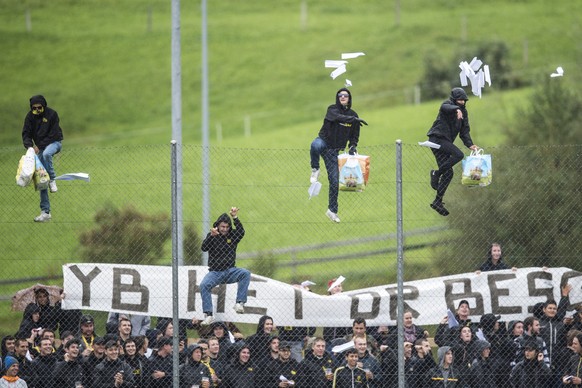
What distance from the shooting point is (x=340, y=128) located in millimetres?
15391

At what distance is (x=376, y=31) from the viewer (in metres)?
56.0

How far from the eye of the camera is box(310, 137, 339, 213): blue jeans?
15203 millimetres

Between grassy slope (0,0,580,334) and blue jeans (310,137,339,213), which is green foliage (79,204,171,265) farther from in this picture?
grassy slope (0,0,580,334)

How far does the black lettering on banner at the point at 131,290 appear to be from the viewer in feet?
50.3

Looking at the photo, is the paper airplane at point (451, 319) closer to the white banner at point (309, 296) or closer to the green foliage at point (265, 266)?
the white banner at point (309, 296)

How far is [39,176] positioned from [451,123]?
5.10 metres

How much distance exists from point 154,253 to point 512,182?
20.3ft

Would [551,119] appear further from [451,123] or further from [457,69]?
[457,69]

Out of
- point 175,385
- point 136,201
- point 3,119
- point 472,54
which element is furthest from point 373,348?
point 3,119

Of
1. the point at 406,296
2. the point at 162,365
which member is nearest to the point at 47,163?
the point at 162,365

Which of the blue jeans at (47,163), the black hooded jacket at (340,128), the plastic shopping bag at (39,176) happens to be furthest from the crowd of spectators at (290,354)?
the black hooded jacket at (340,128)

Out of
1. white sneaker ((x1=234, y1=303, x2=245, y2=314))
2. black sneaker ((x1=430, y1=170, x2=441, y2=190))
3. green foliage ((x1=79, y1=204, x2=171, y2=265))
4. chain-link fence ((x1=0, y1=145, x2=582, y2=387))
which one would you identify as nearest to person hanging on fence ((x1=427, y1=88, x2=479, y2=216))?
black sneaker ((x1=430, y1=170, x2=441, y2=190))

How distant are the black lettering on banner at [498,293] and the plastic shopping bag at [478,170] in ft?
6.33

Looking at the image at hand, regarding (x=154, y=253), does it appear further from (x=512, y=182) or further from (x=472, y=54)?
(x=472, y=54)
